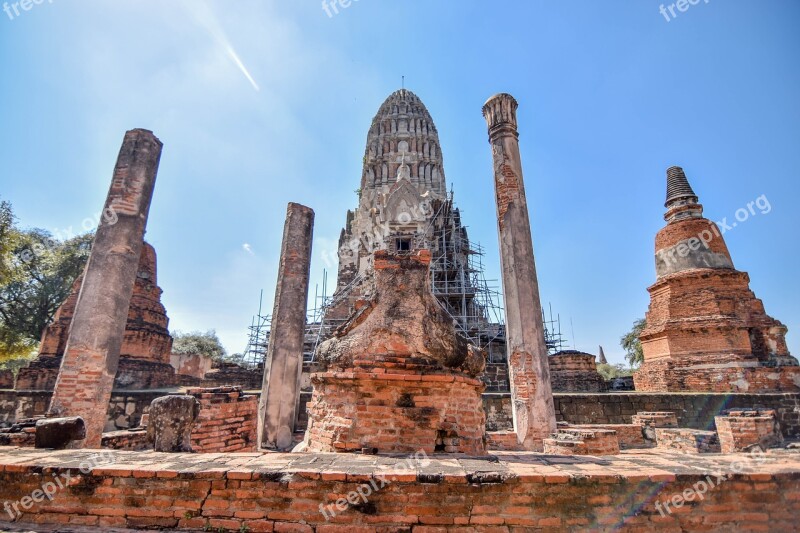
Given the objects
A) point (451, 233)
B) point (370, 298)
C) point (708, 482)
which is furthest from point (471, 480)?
point (451, 233)

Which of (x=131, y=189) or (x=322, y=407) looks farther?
(x=131, y=189)

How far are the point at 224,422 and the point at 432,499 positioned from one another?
4.54 m

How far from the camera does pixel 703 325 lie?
13758 millimetres

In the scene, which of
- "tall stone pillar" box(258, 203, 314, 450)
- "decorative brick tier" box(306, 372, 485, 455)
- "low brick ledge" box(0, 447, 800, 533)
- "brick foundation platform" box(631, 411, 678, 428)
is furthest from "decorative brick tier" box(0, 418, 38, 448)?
"brick foundation platform" box(631, 411, 678, 428)

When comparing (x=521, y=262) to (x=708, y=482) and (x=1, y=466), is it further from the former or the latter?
(x=1, y=466)

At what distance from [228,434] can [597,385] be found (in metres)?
14.1

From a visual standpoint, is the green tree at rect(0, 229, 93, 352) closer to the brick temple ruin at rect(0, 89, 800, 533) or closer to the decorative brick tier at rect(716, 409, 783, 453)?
the brick temple ruin at rect(0, 89, 800, 533)

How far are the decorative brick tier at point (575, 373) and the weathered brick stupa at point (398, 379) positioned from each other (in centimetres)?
1217

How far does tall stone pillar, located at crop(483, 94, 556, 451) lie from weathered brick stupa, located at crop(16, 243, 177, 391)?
454 inches

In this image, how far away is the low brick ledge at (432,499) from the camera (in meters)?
2.84

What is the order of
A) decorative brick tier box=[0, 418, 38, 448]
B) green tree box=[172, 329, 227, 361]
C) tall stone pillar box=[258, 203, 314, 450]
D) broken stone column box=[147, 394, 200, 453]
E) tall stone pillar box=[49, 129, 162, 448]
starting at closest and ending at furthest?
broken stone column box=[147, 394, 200, 453], decorative brick tier box=[0, 418, 38, 448], tall stone pillar box=[49, 129, 162, 448], tall stone pillar box=[258, 203, 314, 450], green tree box=[172, 329, 227, 361]

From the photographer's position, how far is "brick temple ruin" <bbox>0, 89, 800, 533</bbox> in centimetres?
288

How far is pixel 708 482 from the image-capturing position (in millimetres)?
2850

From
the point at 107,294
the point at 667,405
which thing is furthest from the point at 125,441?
the point at 667,405
